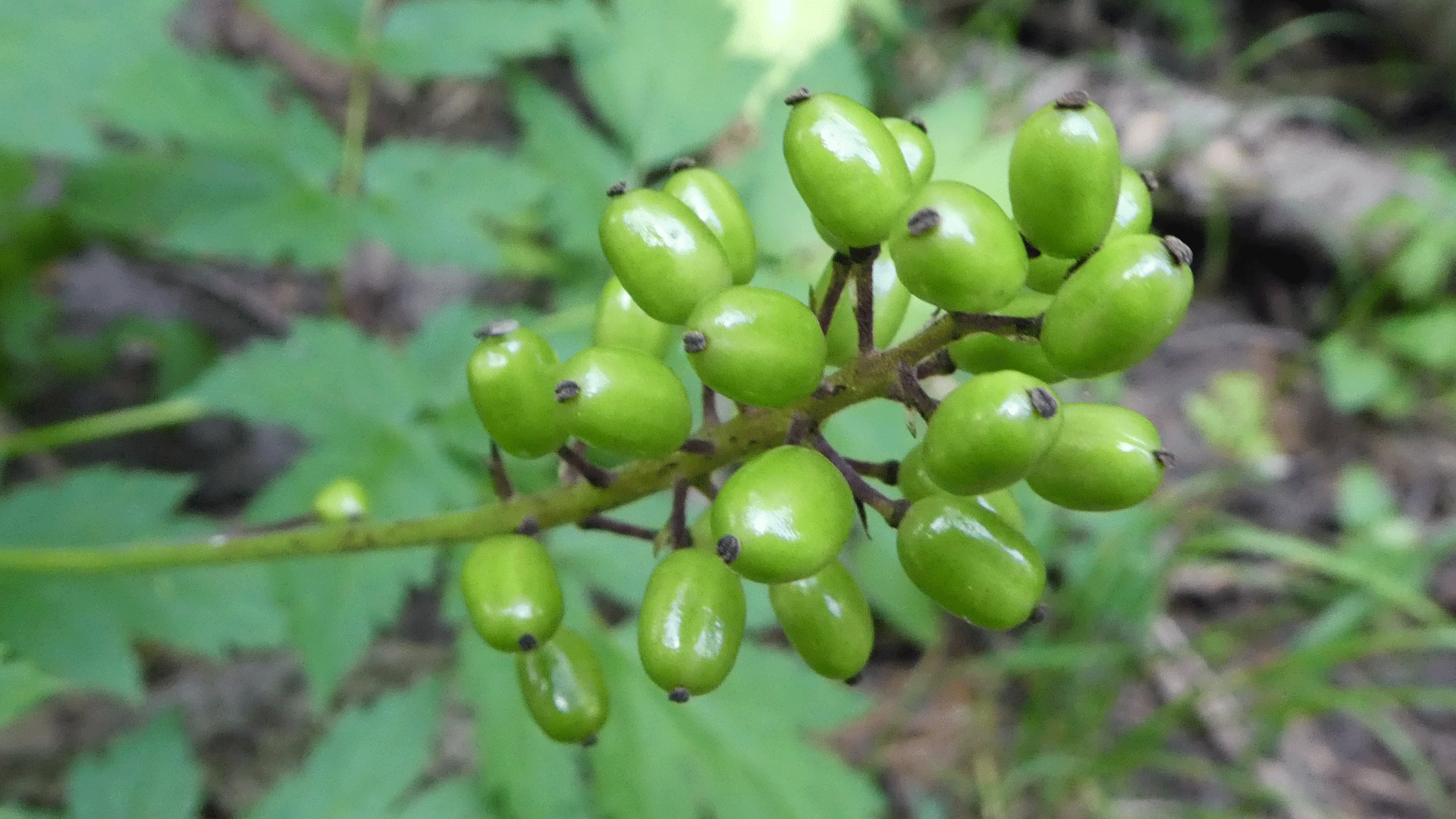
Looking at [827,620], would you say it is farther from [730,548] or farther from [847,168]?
[847,168]

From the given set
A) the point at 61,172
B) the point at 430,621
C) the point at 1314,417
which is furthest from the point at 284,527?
the point at 1314,417

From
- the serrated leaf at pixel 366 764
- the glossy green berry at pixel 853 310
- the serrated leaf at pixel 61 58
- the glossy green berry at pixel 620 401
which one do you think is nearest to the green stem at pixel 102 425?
the serrated leaf at pixel 61 58

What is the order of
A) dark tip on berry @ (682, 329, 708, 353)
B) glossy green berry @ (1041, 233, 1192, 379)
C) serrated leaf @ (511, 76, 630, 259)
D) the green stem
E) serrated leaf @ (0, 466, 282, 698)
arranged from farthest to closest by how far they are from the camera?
serrated leaf @ (511, 76, 630, 259)
the green stem
serrated leaf @ (0, 466, 282, 698)
dark tip on berry @ (682, 329, 708, 353)
glossy green berry @ (1041, 233, 1192, 379)

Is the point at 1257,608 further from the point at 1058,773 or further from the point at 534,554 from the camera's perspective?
the point at 534,554

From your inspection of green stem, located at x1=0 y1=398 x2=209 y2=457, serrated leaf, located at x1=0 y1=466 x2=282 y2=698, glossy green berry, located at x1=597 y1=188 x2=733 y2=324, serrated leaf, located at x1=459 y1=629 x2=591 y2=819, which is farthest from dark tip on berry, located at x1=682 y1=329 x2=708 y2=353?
green stem, located at x1=0 y1=398 x2=209 y2=457

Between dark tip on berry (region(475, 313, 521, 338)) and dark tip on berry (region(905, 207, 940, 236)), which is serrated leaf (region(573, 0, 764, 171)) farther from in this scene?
dark tip on berry (region(905, 207, 940, 236))

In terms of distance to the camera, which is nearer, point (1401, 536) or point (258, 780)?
point (258, 780)

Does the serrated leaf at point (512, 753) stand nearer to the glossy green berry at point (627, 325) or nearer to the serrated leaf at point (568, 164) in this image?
the glossy green berry at point (627, 325)
